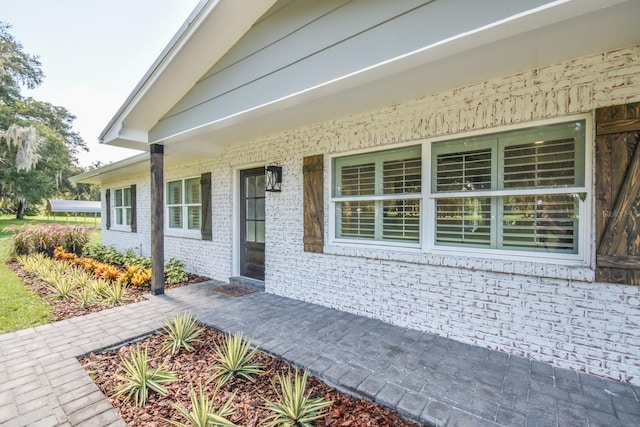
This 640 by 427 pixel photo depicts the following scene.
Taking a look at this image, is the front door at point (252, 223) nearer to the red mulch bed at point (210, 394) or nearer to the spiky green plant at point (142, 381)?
the red mulch bed at point (210, 394)

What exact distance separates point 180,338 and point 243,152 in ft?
10.8

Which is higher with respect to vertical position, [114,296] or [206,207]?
[206,207]

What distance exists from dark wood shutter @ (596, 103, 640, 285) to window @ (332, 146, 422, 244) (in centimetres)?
155

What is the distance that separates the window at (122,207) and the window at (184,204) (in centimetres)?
293

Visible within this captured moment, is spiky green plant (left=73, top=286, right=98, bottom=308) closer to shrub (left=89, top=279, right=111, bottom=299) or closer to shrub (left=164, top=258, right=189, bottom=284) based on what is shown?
shrub (left=89, top=279, right=111, bottom=299)

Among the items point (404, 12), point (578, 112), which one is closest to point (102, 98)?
point (404, 12)

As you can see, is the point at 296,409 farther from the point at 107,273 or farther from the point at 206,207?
the point at 107,273

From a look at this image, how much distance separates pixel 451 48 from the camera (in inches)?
73.1

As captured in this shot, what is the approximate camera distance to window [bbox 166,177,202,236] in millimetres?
6500

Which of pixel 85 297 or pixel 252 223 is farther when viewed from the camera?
pixel 252 223

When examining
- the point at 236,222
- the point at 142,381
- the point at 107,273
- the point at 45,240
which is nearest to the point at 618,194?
the point at 142,381

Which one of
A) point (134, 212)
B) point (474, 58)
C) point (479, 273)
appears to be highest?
point (474, 58)

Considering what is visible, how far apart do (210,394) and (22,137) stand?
19862 mm

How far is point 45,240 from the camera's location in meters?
8.34
